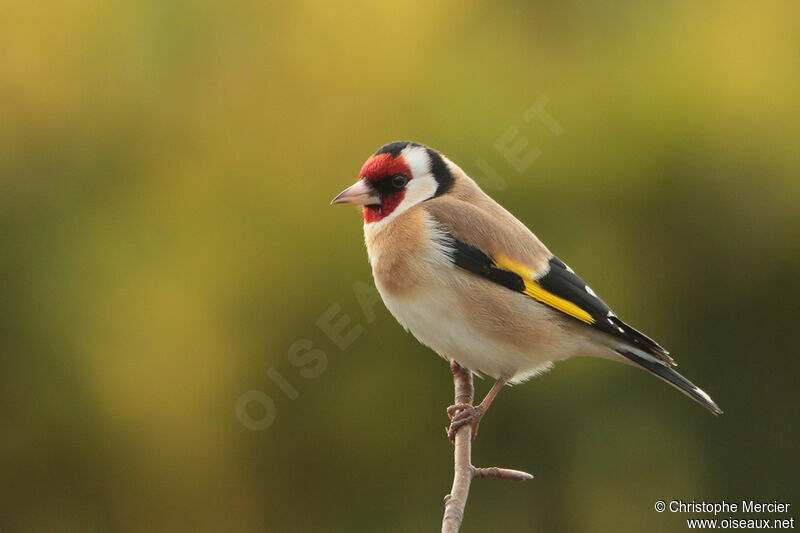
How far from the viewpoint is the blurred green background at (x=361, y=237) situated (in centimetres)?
589

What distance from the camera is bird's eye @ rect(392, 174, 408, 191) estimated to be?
3.79m

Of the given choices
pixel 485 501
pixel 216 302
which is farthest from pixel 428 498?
pixel 216 302

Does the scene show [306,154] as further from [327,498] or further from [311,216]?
[327,498]

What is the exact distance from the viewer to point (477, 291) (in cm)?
359

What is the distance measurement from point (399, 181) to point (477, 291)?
56 cm

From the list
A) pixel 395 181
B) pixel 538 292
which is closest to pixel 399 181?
pixel 395 181

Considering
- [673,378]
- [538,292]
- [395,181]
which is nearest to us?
[673,378]

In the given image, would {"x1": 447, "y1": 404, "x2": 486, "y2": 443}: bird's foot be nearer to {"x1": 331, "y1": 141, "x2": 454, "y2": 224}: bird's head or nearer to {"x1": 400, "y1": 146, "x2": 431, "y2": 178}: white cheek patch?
{"x1": 331, "y1": 141, "x2": 454, "y2": 224}: bird's head

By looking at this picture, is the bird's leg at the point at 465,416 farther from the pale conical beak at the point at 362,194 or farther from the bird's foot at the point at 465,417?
the pale conical beak at the point at 362,194
